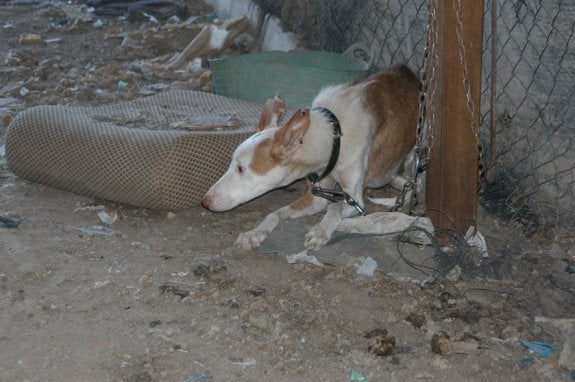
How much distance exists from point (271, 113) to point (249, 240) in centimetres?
76

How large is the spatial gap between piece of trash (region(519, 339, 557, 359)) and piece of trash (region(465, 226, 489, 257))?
0.78m

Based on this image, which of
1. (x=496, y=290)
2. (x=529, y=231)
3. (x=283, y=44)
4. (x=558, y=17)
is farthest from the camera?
(x=283, y=44)

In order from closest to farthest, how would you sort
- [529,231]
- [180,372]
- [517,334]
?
[180,372]
[517,334]
[529,231]

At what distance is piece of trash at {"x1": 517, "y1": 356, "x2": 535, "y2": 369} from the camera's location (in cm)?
312

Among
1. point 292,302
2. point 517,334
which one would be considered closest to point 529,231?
point 517,334

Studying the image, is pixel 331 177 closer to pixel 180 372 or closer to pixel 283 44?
pixel 180 372

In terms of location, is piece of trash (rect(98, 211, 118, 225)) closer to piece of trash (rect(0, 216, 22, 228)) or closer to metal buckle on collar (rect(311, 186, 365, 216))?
piece of trash (rect(0, 216, 22, 228))

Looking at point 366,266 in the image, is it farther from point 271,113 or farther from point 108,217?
point 108,217

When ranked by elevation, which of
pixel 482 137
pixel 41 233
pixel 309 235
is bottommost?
pixel 41 233

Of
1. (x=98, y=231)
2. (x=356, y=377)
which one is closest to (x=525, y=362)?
(x=356, y=377)

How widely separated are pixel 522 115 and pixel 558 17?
0.64 meters

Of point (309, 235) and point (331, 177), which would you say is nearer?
point (309, 235)

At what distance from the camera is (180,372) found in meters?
2.99

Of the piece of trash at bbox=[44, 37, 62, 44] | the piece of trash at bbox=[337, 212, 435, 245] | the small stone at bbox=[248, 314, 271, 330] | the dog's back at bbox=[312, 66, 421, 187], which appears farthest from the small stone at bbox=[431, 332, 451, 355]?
the piece of trash at bbox=[44, 37, 62, 44]
